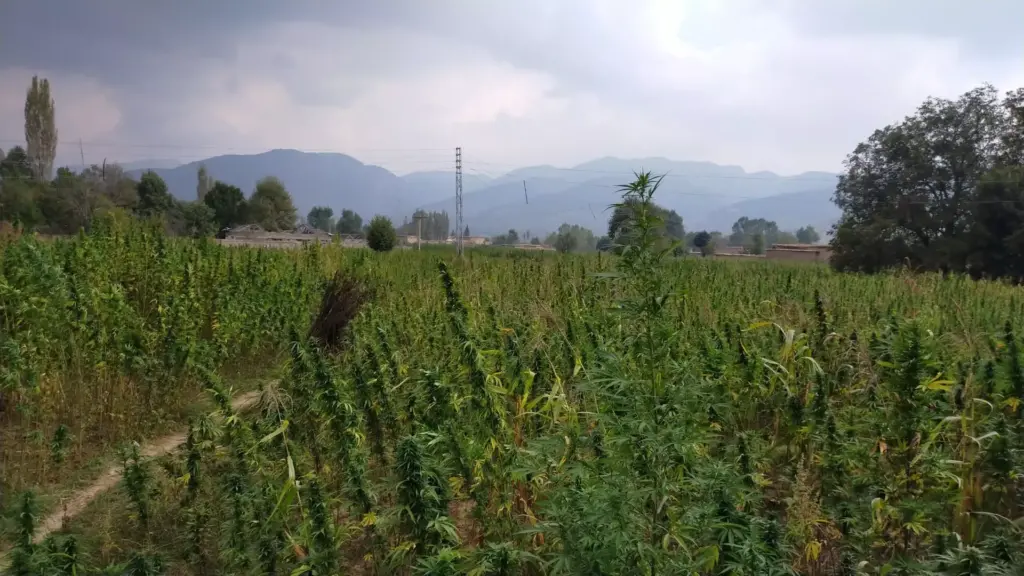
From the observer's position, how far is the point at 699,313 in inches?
243

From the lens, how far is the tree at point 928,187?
30.5 meters

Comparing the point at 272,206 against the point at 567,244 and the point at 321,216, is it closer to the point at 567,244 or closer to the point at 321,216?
the point at 321,216

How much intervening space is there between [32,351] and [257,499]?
3.18 m

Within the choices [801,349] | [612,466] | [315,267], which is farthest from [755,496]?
[315,267]

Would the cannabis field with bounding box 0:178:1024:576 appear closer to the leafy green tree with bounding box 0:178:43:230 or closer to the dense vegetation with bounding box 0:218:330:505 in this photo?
the dense vegetation with bounding box 0:218:330:505

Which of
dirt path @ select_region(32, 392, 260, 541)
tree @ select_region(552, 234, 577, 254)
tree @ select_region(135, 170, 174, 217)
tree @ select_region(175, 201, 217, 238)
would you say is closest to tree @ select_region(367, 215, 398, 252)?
tree @ select_region(552, 234, 577, 254)

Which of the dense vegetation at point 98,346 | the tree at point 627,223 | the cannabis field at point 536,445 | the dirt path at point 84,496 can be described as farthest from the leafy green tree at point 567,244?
the tree at point 627,223

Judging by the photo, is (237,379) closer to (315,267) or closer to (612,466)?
(315,267)

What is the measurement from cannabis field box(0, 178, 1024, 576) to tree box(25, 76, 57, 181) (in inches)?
2368

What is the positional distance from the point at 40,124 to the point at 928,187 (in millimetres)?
70468

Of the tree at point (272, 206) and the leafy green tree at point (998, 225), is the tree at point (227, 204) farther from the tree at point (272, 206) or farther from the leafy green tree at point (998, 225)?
the leafy green tree at point (998, 225)

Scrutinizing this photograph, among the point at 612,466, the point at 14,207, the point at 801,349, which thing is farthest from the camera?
the point at 14,207

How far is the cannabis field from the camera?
206 centimetres

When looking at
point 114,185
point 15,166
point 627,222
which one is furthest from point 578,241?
point 15,166
